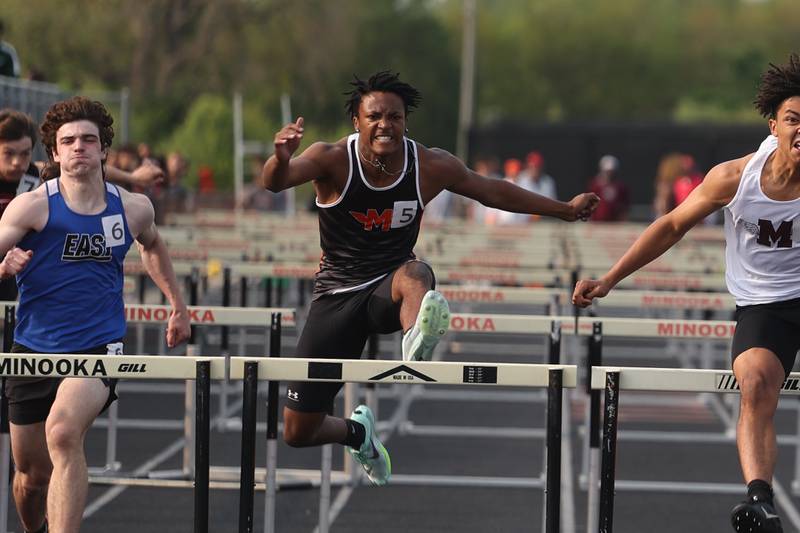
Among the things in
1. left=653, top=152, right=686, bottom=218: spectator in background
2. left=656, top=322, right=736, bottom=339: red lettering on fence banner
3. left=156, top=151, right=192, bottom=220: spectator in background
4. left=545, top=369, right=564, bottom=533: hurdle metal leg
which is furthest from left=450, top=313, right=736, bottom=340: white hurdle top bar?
left=653, top=152, right=686, bottom=218: spectator in background

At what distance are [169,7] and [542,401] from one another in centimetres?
3649

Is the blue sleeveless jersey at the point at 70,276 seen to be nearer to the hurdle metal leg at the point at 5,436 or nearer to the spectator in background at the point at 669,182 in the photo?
the hurdle metal leg at the point at 5,436

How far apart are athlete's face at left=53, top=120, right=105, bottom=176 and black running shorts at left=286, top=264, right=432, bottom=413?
1.42 m

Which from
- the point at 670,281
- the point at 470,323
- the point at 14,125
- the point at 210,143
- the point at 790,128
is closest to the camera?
the point at 790,128

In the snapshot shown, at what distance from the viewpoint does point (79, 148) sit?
6828 millimetres

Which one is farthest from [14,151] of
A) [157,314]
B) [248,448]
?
[248,448]

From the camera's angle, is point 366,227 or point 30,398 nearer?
point 30,398

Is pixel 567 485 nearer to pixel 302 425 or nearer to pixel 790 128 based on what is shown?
pixel 302 425

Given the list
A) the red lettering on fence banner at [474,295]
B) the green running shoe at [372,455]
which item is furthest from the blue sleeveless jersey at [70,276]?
the red lettering on fence banner at [474,295]

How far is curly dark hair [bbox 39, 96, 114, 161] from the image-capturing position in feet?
22.6

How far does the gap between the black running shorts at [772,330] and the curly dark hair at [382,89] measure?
1912mm

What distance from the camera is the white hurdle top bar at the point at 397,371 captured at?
632 cm

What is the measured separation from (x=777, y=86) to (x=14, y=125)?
3750 mm

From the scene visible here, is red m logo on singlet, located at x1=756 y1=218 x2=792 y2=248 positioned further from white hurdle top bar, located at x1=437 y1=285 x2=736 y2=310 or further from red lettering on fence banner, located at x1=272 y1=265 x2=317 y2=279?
red lettering on fence banner, located at x1=272 y1=265 x2=317 y2=279
